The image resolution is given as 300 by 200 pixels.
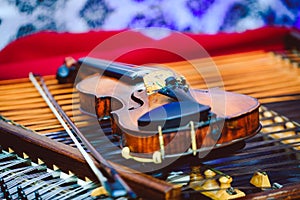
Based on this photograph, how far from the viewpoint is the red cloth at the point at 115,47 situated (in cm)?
285

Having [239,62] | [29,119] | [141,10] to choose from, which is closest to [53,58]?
[141,10]

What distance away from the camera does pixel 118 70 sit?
209cm

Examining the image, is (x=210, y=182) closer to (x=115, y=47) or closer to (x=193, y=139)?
(x=193, y=139)

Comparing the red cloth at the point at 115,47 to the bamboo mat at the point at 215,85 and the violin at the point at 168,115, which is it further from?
the violin at the point at 168,115

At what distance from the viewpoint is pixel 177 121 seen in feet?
4.49

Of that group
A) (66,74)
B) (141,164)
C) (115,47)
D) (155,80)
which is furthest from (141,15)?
(141,164)

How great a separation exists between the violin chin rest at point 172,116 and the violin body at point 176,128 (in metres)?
0.01

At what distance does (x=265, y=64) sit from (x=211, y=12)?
796mm

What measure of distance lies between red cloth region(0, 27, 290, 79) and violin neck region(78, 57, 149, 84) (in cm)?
54

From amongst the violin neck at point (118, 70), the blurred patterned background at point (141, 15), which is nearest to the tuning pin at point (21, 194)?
the violin neck at point (118, 70)

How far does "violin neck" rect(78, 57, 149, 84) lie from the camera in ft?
6.36

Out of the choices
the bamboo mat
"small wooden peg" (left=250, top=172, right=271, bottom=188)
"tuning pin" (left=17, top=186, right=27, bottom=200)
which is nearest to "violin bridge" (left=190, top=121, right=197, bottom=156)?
"small wooden peg" (left=250, top=172, right=271, bottom=188)

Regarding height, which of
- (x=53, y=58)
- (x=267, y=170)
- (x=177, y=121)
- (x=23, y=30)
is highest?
(x=23, y=30)

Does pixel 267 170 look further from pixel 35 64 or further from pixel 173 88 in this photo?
pixel 35 64
